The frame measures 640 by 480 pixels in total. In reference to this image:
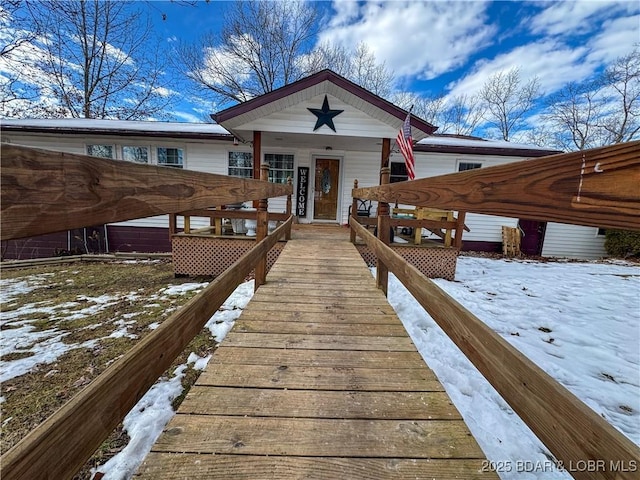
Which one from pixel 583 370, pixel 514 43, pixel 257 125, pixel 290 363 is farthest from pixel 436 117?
pixel 290 363

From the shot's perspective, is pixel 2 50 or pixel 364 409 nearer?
pixel 364 409

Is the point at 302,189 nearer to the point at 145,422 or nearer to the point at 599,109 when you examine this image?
the point at 145,422

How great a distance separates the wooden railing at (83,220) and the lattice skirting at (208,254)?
17.7 ft

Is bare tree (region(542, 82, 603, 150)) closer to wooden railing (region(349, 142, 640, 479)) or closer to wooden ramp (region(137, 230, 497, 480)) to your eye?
wooden ramp (region(137, 230, 497, 480))

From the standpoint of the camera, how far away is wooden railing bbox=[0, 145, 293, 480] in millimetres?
476

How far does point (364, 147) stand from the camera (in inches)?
351

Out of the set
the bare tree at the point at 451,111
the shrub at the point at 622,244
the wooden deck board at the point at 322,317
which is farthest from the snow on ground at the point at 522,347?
the bare tree at the point at 451,111

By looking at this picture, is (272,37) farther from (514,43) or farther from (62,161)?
(62,161)

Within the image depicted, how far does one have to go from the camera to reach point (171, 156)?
9.20 m

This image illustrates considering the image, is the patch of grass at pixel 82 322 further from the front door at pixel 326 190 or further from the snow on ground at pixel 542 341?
the front door at pixel 326 190

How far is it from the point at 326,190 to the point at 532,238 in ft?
25.7

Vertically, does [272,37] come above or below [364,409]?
above

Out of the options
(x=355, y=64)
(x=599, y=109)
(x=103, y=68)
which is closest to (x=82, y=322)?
(x=103, y=68)

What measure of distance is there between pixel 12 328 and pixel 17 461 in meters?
4.87
